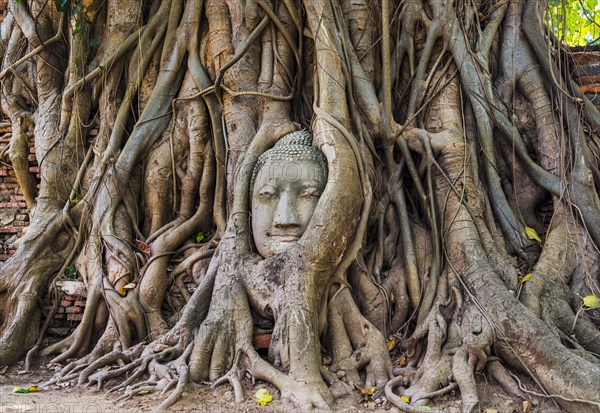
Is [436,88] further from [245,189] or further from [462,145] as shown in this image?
[245,189]

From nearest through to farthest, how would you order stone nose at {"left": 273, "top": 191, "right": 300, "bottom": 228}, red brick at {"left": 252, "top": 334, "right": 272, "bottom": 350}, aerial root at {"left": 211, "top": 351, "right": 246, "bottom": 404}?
1. aerial root at {"left": 211, "top": 351, "right": 246, "bottom": 404}
2. red brick at {"left": 252, "top": 334, "right": 272, "bottom": 350}
3. stone nose at {"left": 273, "top": 191, "right": 300, "bottom": 228}

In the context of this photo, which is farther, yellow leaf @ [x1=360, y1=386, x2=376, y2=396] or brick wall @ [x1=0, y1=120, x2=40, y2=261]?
brick wall @ [x1=0, y1=120, x2=40, y2=261]

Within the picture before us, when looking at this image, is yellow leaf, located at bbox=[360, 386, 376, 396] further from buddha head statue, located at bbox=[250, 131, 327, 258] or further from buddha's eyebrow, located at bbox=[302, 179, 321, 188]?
buddha's eyebrow, located at bbox=[302, 179, 321, 188]

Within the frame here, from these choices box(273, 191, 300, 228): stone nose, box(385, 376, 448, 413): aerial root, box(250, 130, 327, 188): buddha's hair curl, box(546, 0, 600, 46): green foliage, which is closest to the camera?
box(385, 376, 448, 413): aerial root

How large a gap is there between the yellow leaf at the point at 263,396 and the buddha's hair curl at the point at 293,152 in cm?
133

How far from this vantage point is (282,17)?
158 inches

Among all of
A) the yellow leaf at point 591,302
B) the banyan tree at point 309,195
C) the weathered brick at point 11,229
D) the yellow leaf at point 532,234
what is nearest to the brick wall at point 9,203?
the weathered brick at point 11,229

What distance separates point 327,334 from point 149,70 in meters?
2.58

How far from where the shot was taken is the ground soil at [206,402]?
8.52 ft

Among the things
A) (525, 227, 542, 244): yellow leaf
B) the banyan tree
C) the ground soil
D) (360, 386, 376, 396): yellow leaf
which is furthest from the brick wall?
(525, 227, 542, 244): yellow leaf

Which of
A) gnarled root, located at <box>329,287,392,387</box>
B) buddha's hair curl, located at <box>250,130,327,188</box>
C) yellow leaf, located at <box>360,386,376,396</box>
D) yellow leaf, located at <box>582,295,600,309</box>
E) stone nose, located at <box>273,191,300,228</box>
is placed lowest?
yellow leaf, located at <box>360,386,376,396</box>

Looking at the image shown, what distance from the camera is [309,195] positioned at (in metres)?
3.33

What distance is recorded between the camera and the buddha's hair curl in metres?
3.39

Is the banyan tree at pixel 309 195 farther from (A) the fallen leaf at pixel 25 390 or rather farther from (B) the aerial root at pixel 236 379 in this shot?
(A) the fallen leaf at pixel 25 390
